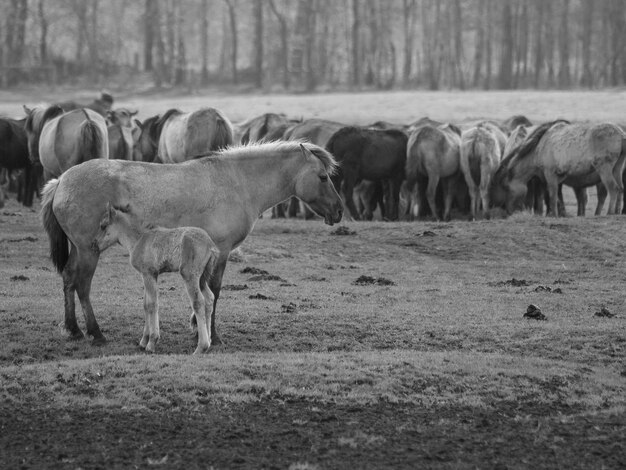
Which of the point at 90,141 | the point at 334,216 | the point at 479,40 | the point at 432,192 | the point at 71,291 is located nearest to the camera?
the point at 71,291

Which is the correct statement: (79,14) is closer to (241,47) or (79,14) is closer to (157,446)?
(241,47)

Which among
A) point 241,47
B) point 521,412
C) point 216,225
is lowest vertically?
point 521,412

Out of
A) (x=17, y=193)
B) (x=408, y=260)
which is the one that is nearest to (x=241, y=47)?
(x=17, y=193)

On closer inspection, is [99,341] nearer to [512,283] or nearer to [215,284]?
[215,284]

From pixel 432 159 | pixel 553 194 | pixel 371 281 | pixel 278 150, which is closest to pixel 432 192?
pixel 432 159

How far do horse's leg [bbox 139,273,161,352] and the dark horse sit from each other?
52.4ft

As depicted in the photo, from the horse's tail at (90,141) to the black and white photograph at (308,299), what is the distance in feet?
0.14

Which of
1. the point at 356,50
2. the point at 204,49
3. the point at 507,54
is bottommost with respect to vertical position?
the point at 507,54

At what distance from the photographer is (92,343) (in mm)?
12023

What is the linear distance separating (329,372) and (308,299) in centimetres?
455

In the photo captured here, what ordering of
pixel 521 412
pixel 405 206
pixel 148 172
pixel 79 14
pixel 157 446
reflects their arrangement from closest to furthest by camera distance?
1. pixel 157 446
2. pixel 521 412
3. pixel 148 172
4. pixel 405 206
5. pixel 79 14

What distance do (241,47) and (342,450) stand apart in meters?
106

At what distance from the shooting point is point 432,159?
25688 millimetres

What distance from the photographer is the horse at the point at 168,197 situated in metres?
11.8
